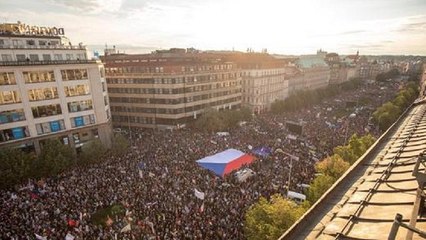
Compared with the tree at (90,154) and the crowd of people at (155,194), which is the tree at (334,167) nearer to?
the crowd of people at (155,194)

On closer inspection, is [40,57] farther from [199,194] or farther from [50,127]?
[199,194]

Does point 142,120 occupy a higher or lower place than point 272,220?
lower

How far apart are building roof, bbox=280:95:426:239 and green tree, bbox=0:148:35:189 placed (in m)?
35.1

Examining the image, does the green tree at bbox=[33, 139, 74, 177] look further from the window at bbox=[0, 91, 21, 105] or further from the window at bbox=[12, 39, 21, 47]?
the window at bbox=[12, 39, 21, 47]

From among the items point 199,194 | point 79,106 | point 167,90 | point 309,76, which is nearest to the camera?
point 199,194

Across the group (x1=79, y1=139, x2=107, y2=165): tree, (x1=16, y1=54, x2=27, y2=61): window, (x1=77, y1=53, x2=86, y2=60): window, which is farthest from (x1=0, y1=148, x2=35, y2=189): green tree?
(x1=77, y1=53, x2=86, y2=60): window

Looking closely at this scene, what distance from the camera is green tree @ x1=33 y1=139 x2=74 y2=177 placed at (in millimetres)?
36312

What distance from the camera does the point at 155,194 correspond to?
3038 centimetres

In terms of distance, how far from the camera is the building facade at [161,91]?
6556 cm

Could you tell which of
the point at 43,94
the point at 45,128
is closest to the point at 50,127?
the point at 45,128

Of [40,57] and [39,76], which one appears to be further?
[40,57]

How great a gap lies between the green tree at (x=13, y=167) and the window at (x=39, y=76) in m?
11.6

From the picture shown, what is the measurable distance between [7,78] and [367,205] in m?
45.9

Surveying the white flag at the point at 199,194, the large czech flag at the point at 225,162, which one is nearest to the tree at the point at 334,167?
the large czech flag at the point at 225,162
